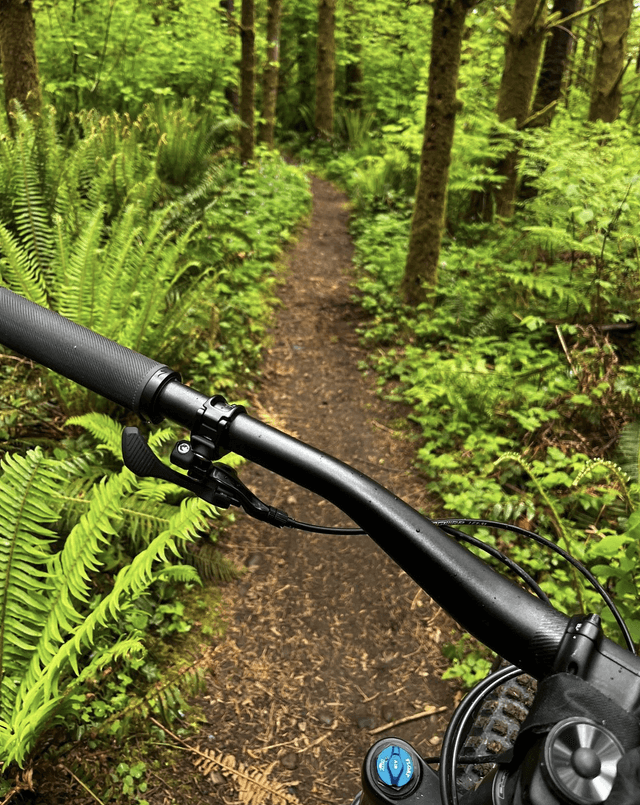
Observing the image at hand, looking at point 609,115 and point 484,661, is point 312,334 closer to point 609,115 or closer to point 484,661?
point 484,661

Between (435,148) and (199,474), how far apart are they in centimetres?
547

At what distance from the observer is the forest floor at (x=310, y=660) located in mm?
2520

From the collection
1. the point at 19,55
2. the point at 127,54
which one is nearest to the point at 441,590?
the point at 19,55

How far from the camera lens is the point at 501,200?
756 centimetres

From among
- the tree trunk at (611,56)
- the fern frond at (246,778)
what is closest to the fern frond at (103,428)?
the fern frond at (246,778)

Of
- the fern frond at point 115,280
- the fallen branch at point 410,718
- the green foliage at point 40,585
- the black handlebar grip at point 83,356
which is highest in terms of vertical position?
the black handlebar grip at point 83,356

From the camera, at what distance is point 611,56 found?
8.12 metres

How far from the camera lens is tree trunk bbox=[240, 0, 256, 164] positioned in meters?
7.91

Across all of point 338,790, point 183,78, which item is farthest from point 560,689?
point 183,78

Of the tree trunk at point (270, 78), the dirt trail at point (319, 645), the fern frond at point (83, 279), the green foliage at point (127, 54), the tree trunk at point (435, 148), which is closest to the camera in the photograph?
the dirt trail at point (319, 645)

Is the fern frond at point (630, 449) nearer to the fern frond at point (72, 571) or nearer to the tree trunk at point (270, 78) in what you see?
the fern frond at point (72, 571)

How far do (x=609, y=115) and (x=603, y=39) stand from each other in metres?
1.03

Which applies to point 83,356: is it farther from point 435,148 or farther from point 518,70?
point 518,70

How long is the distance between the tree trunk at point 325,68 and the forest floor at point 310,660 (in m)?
12.5
